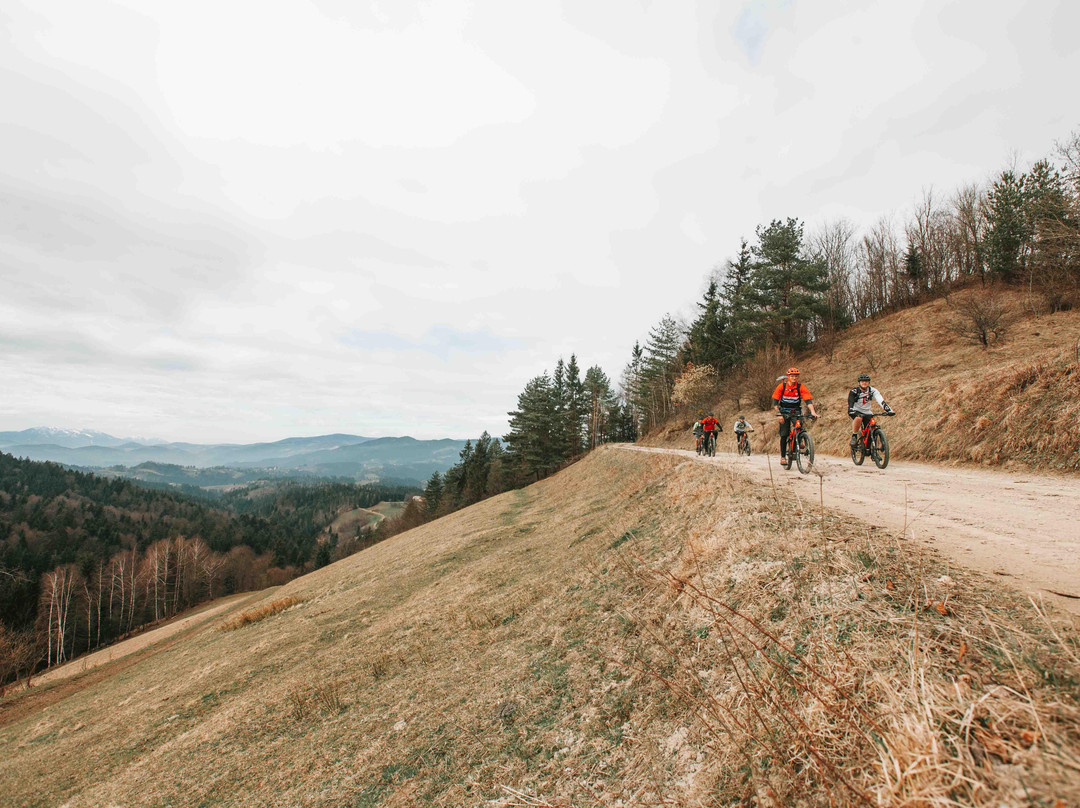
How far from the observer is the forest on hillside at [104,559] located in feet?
183

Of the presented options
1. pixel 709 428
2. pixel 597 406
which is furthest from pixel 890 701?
pixel 597 406

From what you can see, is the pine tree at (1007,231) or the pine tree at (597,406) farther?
the pine tree at (597,406)

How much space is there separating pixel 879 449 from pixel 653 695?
10369 mm

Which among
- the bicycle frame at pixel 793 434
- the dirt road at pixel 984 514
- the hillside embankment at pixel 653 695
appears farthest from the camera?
the bicycle frame at pixel 793 434

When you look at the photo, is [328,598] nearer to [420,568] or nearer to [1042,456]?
[420,568]

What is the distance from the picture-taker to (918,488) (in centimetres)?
762

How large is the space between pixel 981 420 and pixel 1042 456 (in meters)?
2.06

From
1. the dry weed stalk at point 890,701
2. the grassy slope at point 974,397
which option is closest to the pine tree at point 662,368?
the grassy slope at point 974,397

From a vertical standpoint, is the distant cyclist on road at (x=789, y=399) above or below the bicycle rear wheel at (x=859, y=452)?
above

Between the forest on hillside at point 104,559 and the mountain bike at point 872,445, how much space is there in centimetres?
3702

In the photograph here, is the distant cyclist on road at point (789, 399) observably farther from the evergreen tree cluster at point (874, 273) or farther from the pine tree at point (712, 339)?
the pine tree at point (712, 339)

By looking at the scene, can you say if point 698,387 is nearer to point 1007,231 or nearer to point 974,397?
point 1007,231

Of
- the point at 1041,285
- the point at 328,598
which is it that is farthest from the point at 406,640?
the point at 1041,285

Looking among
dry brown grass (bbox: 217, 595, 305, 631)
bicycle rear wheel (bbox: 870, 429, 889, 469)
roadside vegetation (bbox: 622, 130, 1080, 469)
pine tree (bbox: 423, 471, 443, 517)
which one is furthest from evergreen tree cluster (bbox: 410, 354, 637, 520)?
bicycle rear wheel (bbox: 870, 429, 889, 469)
